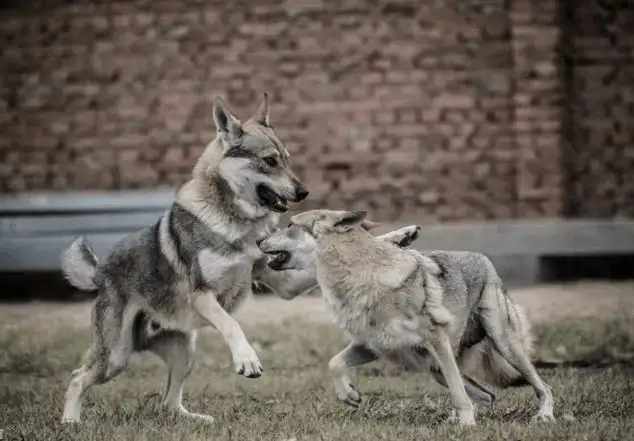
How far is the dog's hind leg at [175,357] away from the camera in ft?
27.5

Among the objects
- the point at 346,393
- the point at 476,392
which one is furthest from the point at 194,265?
the point at 476,392

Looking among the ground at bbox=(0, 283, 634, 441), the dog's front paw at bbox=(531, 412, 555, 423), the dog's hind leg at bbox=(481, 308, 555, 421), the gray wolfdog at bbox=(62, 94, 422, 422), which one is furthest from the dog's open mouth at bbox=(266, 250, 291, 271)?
the dog's front paw at bbox=(531, 412, 555, 423)

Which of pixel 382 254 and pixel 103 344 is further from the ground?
pixel 382 254

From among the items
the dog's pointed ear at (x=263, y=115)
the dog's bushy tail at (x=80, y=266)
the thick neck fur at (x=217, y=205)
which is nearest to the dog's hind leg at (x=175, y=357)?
the dog's bushy tail at (x=80, y=266)

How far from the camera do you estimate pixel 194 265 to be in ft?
26.7

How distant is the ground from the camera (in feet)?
24.1

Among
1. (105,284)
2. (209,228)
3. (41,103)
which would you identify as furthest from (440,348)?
(41,103)

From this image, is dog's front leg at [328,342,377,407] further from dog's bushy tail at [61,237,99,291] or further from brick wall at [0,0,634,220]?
brick wall at [0,0,634,220]

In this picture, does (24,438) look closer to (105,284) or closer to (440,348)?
(105,284)

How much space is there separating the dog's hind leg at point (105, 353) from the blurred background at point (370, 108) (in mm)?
5549

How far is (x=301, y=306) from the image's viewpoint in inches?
502

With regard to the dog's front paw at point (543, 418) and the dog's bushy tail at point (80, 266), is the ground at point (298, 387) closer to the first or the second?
the dog's front paw at point (543, 418)

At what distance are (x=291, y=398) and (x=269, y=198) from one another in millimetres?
1696

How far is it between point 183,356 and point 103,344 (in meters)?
0.55
